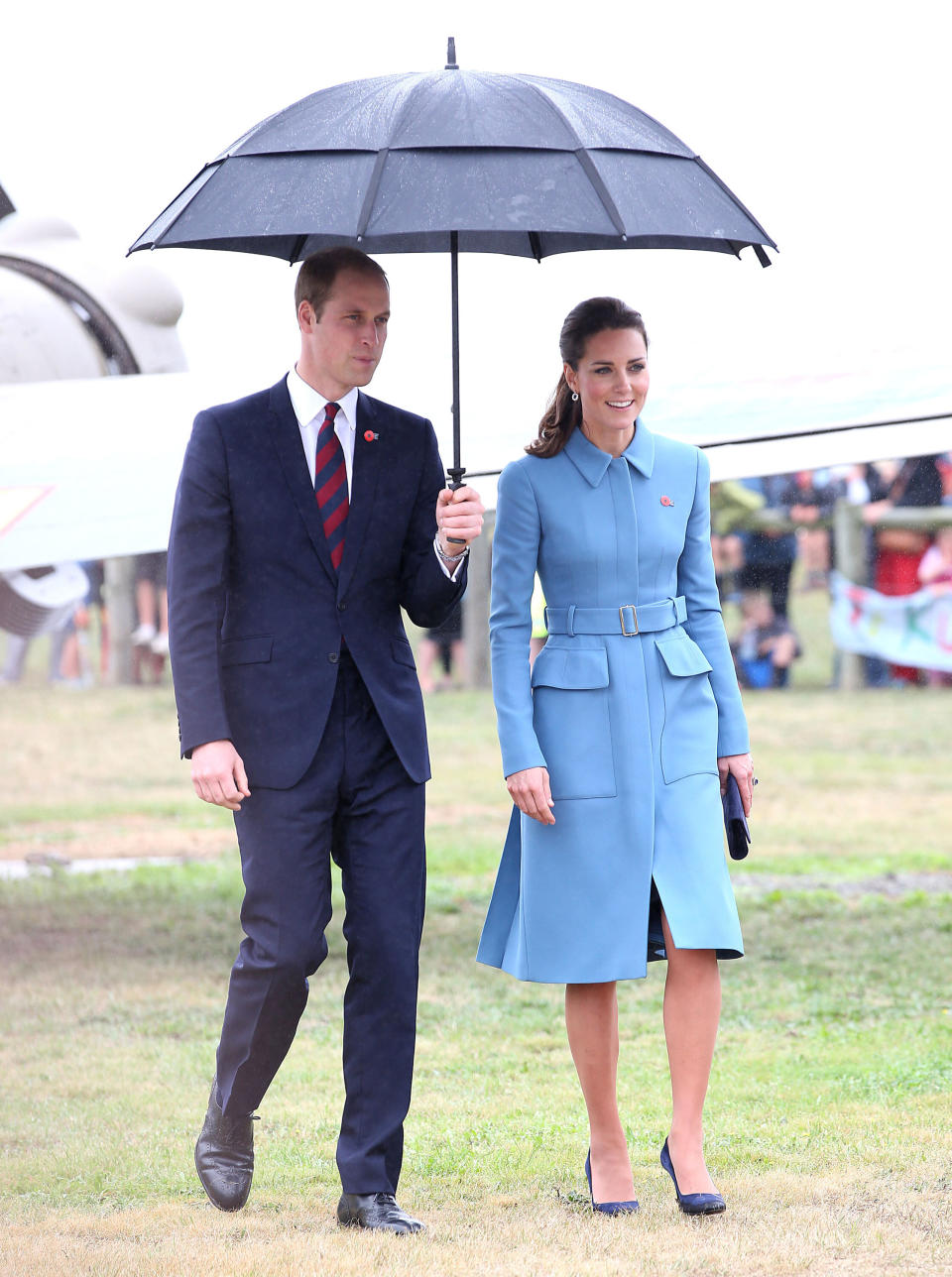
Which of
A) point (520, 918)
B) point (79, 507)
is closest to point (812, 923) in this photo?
point (79, 507)

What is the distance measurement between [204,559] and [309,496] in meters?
0.27

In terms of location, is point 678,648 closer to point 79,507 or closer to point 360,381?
point 360,381

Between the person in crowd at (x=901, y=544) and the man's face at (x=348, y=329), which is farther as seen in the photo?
the person in crowd at (x=901, y=544)

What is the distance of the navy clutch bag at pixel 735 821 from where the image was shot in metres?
3.80

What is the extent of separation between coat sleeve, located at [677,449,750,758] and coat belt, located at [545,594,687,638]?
0.09 metres

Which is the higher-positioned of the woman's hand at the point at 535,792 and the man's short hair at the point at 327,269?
the man's short hair at the point at 327,269

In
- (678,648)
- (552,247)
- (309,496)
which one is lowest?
(678,648)

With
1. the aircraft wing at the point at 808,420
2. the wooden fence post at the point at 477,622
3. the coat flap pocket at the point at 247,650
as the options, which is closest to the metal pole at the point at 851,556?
the wooden fence post at the point at 477,622

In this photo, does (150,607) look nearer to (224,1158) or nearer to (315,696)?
(224,1158)

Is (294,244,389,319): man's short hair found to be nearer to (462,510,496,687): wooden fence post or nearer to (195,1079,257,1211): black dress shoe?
(195,1079,257,1211): black dress shoe

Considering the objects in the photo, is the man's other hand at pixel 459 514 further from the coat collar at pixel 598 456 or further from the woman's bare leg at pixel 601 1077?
the woman's bare leg at pixel 601 1077

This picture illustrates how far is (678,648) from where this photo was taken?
3721 mm

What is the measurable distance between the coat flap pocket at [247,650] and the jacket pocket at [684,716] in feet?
2.72

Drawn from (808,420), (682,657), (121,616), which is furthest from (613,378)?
(121,616)
